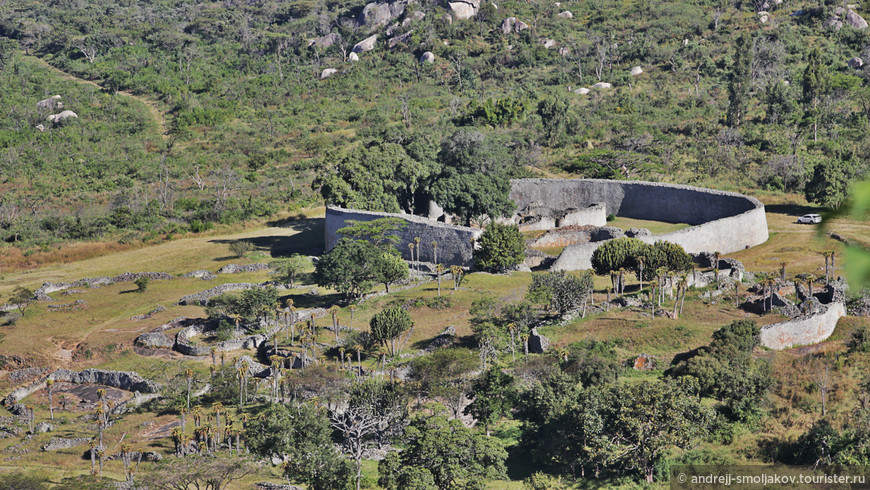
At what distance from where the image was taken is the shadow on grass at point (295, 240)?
75688 mm

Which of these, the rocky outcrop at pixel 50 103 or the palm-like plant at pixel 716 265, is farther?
the rocky outcrop at pixel 50 103

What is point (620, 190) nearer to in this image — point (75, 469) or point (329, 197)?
point (329, 197)

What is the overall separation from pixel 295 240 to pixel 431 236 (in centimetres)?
1975

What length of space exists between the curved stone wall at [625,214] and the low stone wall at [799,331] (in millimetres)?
16963

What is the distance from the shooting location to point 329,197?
74.9 m

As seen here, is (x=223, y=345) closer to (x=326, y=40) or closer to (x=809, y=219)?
(x=809, y=219)

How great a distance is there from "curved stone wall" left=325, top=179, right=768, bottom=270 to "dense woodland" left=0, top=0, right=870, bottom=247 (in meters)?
4.20

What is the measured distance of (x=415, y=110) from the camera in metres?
118

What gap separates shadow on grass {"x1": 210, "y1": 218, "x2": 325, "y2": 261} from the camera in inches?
2980

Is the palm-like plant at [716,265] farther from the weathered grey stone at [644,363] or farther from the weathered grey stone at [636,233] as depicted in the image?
the weathered grey stone at [644,363]

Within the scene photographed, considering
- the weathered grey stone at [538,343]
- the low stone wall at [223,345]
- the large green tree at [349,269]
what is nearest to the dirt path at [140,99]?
the large green tree at [349,269]

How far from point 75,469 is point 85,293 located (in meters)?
33.1

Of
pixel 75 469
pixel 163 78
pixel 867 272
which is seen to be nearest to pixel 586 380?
pixel 75 469

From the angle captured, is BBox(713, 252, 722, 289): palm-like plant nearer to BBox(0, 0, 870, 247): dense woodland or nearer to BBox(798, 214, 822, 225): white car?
BBox(798, 214, 822, 225): white car
